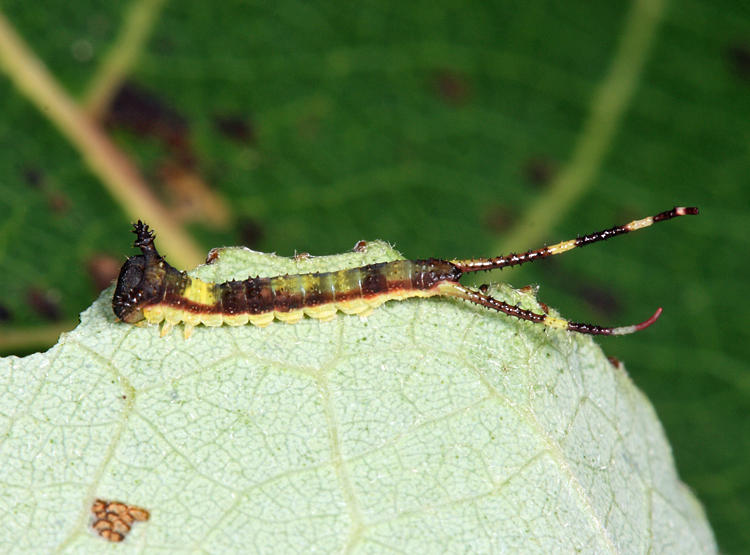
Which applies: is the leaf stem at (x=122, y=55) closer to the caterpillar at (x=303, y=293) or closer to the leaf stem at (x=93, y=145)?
the leaf stem at (x=93, y=145)

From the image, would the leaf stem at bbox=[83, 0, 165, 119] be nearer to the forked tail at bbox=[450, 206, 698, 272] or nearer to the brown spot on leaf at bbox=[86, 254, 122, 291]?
the brown spot on leaf at bbox=[86, 254, 122, 291]

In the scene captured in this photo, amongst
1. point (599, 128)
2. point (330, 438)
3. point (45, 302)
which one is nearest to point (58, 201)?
point (45, 302)

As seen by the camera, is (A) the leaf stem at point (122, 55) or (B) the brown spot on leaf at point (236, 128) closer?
(A) the leaf stem at point (122, 55)

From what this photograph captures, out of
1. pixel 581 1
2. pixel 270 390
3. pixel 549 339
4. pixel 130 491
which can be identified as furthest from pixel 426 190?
pixel 130 491

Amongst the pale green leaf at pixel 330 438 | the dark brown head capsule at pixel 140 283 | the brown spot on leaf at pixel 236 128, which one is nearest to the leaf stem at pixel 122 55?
the brown spot on leaf at pixel 236 128

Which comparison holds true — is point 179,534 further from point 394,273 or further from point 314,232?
point 314,232

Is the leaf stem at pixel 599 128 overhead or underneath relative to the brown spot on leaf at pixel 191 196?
overhead

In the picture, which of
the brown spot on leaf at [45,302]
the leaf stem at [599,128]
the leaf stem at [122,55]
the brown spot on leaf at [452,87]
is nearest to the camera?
the brown spot on leaf at [45,302]

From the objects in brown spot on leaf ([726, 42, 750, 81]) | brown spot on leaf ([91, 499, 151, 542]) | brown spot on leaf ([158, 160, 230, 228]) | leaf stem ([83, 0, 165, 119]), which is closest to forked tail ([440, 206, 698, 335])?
brown spot on leaf ([91, 499, 151, 542])
